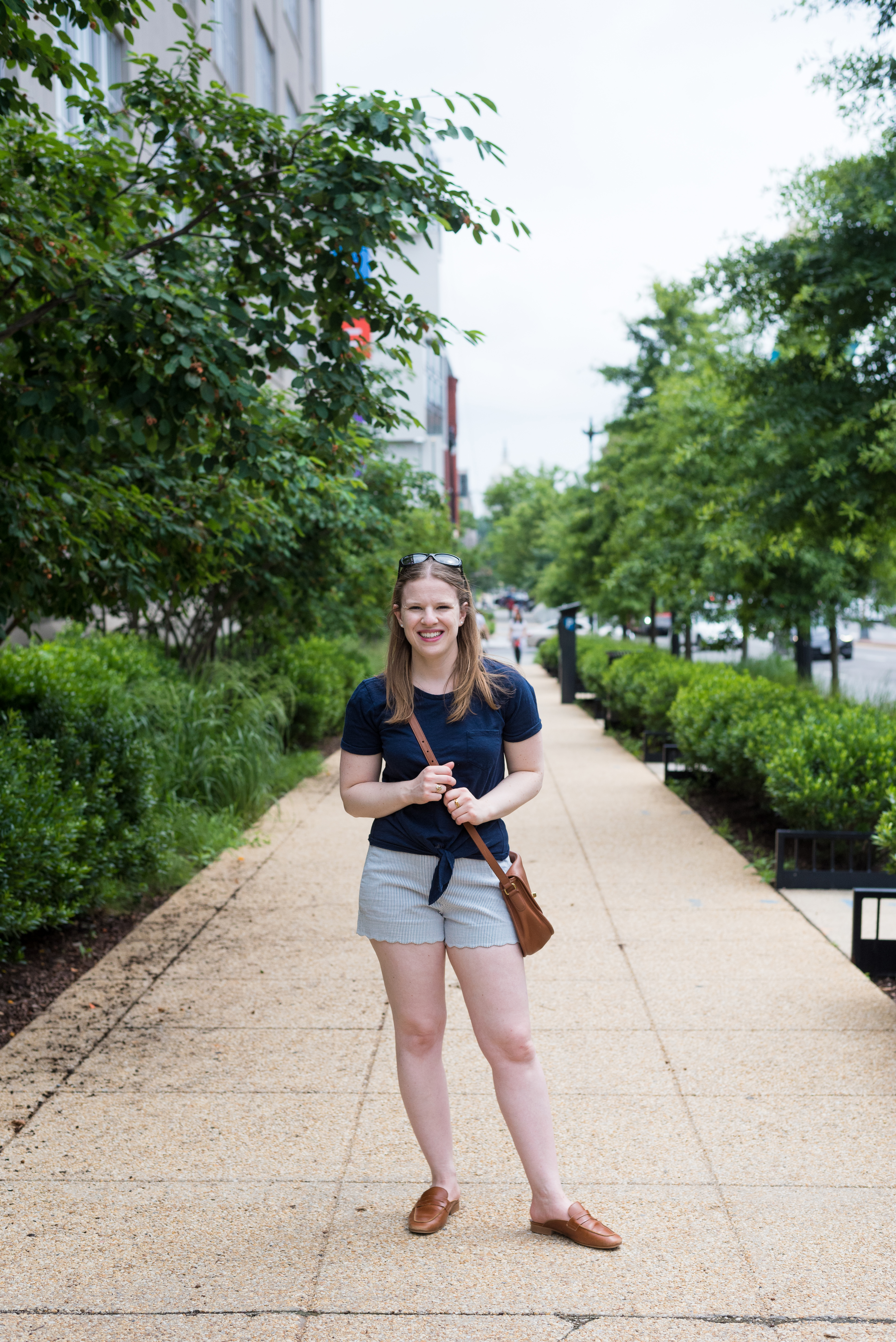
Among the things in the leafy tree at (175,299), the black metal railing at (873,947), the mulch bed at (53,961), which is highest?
the leafy tree at (175,299)

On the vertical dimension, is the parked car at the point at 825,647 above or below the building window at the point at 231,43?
below

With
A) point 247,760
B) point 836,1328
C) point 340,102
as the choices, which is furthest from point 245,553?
point 836,1328

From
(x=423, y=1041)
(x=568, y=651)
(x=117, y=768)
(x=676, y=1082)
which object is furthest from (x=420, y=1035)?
(x=568, y=651)

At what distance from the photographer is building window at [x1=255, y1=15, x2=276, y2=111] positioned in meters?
21.8

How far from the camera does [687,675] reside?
1305 centimetres

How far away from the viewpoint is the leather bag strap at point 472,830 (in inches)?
121

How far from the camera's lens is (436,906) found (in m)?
3.10

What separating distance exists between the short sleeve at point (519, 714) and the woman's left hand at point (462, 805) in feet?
0.86

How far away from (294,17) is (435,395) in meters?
30.9

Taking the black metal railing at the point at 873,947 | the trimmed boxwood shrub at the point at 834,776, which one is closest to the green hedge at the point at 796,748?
the trimmed boxwood shrub at the point at 834,776

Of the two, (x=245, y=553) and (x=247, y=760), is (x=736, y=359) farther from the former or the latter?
(x=247, y=760)

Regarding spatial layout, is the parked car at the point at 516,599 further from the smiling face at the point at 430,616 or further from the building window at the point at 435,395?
the smiling face at the point at 430,616

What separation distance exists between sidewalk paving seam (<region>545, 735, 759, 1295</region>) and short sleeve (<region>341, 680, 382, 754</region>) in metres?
1.63

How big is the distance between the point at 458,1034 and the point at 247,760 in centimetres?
495
